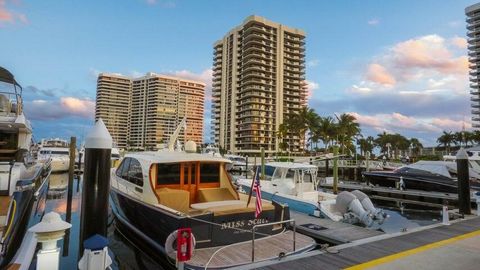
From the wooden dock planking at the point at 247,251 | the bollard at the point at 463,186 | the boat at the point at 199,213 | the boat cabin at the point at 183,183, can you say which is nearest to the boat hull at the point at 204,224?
the boat at the point at 199,213

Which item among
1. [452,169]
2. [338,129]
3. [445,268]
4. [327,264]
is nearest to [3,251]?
[327,264]

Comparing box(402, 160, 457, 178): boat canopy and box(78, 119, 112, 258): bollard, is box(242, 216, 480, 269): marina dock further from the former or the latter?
box(402, 160, 457, 178): boat canopy

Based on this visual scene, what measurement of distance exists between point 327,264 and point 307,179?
1020 cm

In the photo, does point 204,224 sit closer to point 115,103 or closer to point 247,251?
point 247,251

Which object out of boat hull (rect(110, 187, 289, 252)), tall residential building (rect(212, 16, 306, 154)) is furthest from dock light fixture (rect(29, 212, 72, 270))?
tall residential building (rect(212, 16, 306, 154))

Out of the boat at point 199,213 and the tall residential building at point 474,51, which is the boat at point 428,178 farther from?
the tall residential building at point 474,51

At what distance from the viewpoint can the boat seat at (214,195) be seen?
10.2m

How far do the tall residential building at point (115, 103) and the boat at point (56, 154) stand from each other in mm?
73585

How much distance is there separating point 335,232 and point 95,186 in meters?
8.28

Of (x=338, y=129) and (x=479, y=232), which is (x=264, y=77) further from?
(x=479, y=232)

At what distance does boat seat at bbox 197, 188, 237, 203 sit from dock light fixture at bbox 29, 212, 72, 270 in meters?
5.64

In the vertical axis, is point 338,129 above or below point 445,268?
above

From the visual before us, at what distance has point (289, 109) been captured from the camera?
367 feet

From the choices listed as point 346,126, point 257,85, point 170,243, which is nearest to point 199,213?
point 170,243
